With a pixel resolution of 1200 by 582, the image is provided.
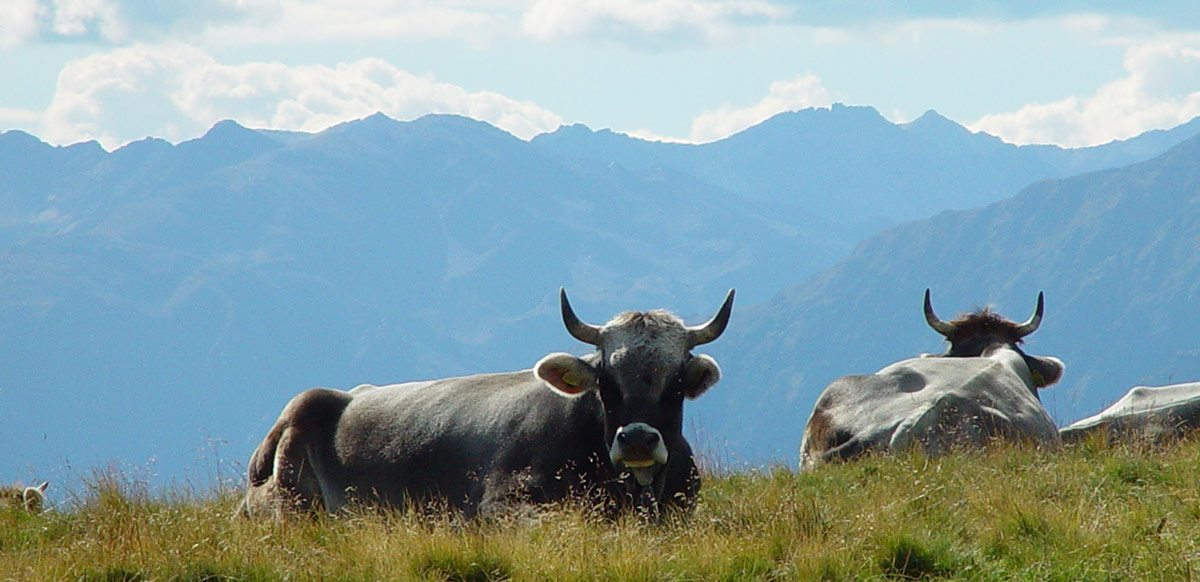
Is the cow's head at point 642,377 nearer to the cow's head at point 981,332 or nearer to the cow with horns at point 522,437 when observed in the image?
the cow with horns at point 522,437

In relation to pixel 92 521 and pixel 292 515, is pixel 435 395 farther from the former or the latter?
pixel 92 521

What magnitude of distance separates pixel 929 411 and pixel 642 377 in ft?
14.7

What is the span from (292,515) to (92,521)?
1508mm

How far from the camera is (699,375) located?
9.70 meters

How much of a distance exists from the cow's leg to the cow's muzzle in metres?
2.87

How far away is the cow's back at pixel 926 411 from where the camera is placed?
501 inches

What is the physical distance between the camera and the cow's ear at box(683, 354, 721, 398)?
9664 millimetres

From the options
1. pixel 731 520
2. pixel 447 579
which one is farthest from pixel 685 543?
pixel 447 579

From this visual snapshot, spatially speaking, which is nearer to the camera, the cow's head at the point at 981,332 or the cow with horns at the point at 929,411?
the cow with horns at the point at 929,411

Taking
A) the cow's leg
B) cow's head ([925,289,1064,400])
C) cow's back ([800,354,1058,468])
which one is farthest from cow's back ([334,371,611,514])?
cow's head ([925,289,1064,400])

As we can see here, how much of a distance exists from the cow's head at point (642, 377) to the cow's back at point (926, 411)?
338cm

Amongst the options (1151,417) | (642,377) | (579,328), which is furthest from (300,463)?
(1151,417)

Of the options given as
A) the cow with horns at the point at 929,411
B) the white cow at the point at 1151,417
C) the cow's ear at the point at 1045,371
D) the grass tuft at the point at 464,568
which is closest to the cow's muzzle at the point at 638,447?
the grass tuft at the point at 464,568

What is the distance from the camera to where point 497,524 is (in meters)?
9.16
